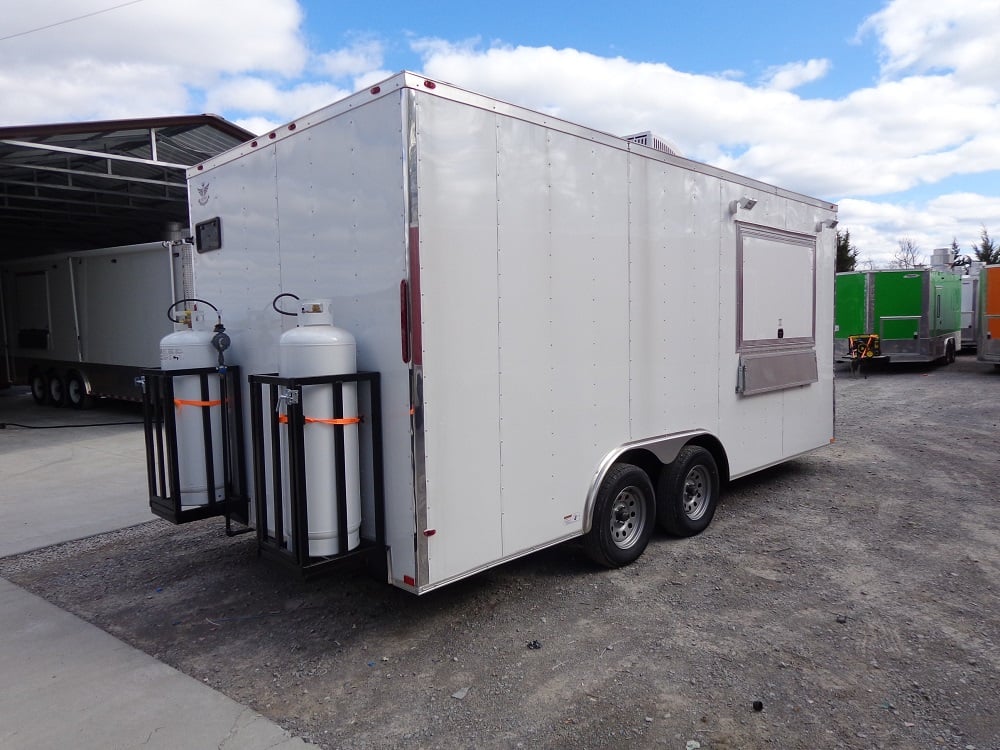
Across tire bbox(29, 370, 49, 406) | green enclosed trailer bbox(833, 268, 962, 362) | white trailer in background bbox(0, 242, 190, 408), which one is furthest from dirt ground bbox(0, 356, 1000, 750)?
green enclosed trailer bbox(833, 268, 962, 362)

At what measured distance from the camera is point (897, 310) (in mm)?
17547

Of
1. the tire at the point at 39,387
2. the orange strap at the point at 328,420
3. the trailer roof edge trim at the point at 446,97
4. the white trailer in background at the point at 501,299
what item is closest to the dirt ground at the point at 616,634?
the white trailer in background at the point at 501,299

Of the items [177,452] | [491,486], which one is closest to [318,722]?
[491,486]

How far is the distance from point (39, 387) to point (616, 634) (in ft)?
50.7

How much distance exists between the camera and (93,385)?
43.7 feet

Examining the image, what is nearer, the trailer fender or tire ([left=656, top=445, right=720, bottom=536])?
the trailer fender

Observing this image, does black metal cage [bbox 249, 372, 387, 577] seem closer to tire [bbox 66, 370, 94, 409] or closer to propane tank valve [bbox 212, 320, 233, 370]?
propane tank valve [bbox 212, 320, 233, 370]

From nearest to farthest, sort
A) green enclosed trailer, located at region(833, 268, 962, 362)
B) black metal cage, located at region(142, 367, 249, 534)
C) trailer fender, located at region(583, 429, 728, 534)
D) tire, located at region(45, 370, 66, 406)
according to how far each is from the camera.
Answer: black metal cage, located at region(142, 367, 249, 534), trailer fender, located at region(583, 429, 728, 534), tire, located at region(45, 370, 66, 406), green enclosed trailer, located at region(833, 268, 962, 362)

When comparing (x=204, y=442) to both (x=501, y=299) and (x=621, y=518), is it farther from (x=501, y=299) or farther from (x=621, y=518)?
(x=621, y=518)

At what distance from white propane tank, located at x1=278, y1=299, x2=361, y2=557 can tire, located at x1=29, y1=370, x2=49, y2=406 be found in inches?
556

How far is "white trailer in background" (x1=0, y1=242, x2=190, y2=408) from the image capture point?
11.5 metres

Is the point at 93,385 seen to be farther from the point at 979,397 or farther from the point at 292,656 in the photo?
the point at 979,397

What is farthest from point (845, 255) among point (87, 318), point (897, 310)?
point (87, 318)

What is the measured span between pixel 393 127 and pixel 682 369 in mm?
2730
